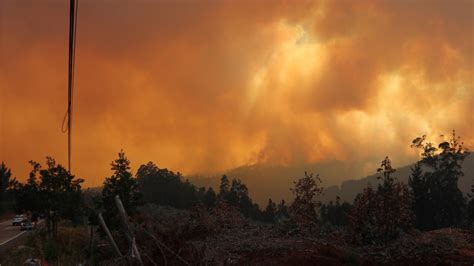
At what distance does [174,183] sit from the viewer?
309 ft

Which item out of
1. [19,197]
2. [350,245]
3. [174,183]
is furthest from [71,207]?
[174,183]

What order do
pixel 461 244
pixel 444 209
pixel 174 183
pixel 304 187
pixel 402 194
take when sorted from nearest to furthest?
pixel 461 244, pixel 402 194, pixel 304 187, pixel 444 209, pixel 174 183

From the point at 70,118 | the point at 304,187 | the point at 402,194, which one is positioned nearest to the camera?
the point at 70,118

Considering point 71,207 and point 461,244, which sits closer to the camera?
Answer: point 461,244

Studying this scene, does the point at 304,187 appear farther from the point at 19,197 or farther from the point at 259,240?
the point at 19,197

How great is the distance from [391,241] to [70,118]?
11.5 meters

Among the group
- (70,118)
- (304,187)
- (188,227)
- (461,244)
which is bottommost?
(461,244)

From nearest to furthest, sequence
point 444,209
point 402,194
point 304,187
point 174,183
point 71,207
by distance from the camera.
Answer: point 402,194 < point 304,187 < point 71,207 < point 444,209 < point 174,183

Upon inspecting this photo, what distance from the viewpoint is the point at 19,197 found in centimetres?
2783

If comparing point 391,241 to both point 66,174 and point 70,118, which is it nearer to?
point 70,118

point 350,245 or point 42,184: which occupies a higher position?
point 42,184

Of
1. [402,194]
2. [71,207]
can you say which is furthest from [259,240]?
[71,207]

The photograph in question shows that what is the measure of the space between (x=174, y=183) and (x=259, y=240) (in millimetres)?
80127

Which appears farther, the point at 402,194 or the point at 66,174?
the point at 66,174
